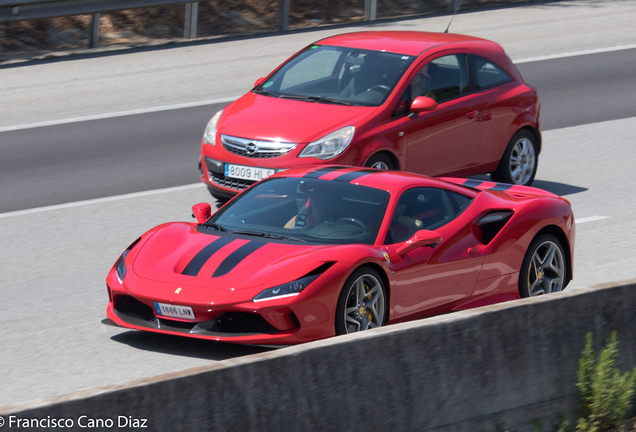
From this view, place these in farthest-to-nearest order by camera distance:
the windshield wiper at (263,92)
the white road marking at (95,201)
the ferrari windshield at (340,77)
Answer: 1. the windshield wiper at (263,92)
2. the ferrari windshield at (340,77)
3. the white road marking at (95,201)

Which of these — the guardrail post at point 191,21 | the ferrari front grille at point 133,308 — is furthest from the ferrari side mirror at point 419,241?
the guardrail post at point 191,21

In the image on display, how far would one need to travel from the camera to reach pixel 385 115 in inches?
427

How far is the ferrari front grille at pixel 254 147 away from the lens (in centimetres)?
1034

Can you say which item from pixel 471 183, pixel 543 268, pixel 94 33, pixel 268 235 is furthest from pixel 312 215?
pixel 94 33

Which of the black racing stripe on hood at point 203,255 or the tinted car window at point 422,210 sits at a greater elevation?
the tinted car window at point 422,210

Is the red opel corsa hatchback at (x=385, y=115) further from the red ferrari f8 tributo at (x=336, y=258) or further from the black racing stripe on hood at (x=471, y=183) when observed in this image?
the red ferrari f8 tributo at (x=336, y=258)

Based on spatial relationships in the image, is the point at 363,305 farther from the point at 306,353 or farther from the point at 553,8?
the point at 553,8

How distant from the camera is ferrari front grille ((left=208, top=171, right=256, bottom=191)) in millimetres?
10500

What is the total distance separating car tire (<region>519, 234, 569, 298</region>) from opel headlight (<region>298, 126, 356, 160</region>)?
2632mm

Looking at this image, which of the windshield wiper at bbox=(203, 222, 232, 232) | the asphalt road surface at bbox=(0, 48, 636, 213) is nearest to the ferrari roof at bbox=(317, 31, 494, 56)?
the asphalt road surface at bbox=(0, 48, 636, 213)

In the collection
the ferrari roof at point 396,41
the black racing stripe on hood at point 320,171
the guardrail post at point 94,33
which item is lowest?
the guardrail post at point 94,33

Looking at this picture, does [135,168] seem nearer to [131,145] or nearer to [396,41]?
[131,145]

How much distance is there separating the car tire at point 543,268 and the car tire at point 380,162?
8.53 feet

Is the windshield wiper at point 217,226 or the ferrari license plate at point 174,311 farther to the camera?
Answer: the windshield wiper at point 217,226
